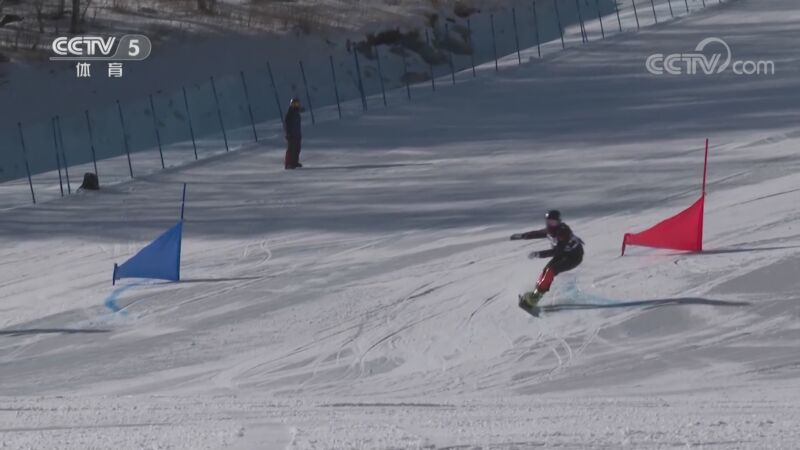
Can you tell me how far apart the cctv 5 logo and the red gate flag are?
24392 millimetres

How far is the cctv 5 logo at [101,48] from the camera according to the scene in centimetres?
3931

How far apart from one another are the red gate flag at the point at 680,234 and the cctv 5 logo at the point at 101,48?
2439 centimetres

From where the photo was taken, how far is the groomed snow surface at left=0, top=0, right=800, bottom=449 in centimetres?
1045

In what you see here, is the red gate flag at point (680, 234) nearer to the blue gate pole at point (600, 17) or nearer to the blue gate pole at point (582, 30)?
the blue gate pole at point (582, 30)

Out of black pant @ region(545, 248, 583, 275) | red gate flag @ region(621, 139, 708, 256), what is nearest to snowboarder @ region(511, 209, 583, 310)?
black pant @ region(545, 248, 583, 275)

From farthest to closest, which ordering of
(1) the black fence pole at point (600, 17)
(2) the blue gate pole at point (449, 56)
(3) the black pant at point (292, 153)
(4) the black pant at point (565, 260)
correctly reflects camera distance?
(1) the black fence pole at point (600, 17)
(2) the blue gate pole at point (449, 56)
(3) the black pant at point (292, 153)
(4) the black pant at point (565, 260)

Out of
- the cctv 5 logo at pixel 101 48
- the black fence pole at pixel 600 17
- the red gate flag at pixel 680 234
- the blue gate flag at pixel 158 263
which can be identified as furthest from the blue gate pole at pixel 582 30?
the blue gate flag at pixel 158 263

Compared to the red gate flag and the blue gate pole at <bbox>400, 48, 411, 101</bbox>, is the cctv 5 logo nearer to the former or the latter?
the blue gate pole at <bbox>400, 48, 411, 101</bbox>

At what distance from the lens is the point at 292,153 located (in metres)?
27.2

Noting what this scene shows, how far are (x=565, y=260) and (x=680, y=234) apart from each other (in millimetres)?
3000

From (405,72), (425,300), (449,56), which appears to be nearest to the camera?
(425,300)

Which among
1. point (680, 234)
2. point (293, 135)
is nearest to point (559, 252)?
point (680, 234)

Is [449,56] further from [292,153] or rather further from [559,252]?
[559,252]

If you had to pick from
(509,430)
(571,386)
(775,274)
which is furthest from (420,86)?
(509,430)
